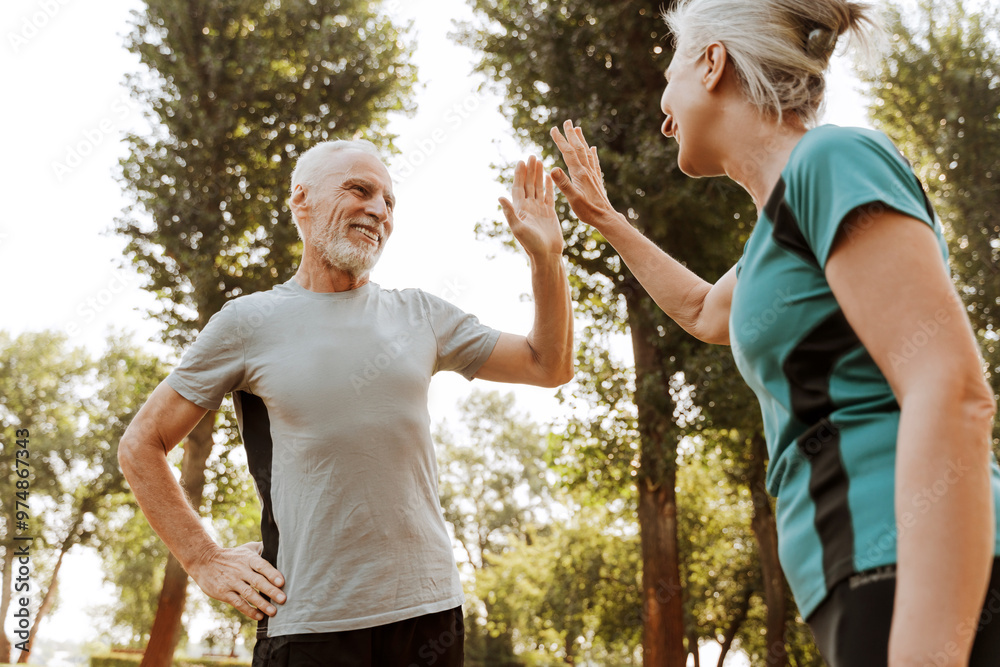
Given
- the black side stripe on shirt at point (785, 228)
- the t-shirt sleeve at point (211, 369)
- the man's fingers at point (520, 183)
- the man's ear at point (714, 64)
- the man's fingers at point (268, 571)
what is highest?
the man's fingers at point (520, 183)

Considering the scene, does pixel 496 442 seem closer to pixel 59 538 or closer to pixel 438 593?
pixel 59 538

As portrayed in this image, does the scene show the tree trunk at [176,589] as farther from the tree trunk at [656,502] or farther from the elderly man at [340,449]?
the elderly man at [340,449]

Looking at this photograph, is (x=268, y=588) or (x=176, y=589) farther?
(x=176, y=589)

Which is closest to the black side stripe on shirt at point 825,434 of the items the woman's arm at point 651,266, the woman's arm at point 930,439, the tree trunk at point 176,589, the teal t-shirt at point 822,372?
the teal t-shirt at point 822,372

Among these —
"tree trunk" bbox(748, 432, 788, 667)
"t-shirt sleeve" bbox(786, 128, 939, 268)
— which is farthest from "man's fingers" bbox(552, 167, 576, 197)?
"tree trunk" bbox(748, 432, 788, 667)

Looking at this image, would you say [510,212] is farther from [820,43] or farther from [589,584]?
[589,584]

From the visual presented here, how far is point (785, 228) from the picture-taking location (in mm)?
1271

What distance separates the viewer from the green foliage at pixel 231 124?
14.4 meters

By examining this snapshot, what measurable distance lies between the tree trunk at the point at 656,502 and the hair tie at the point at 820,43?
10980 millimetres

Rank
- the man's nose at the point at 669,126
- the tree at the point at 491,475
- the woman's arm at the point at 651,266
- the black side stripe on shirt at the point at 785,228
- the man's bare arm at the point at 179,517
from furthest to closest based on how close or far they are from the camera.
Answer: the tree at the point at 491,475 → the man's bare arm at the point at 179,517 → the woman's arm at the point at 651,266 → the man's nose at the point at 669,126 → the black side stripe on shirt at the point at 785,228

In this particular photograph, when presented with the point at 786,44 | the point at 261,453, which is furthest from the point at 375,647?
the point at 786,44

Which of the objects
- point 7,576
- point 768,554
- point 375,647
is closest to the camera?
point 375,647

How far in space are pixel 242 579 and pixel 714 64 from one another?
2115 mm

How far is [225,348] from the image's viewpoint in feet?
8.47
